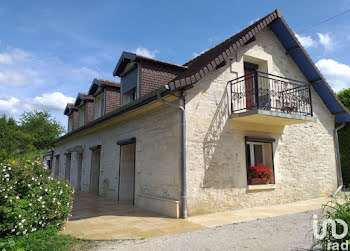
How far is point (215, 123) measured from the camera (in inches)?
292

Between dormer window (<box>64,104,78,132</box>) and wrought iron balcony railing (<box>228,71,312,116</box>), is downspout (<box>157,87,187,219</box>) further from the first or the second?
dormer window (<box>64,104,78,132</box>)

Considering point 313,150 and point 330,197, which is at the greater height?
point 313,150

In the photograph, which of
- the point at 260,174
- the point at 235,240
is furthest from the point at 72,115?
the point at 235,240

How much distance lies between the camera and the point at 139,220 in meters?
6.33

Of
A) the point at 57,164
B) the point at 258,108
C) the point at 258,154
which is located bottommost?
the point at 57,164

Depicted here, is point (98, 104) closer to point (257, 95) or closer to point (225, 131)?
point (225, 131)

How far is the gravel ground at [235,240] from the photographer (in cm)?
412

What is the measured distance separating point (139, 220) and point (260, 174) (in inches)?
160

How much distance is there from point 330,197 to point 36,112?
3987 cm

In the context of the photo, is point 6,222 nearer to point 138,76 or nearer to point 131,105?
point 131,105

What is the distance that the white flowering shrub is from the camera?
14.5ft

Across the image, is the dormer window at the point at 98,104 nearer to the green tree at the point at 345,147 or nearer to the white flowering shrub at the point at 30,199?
the white flowering shrub at the point at 30,199

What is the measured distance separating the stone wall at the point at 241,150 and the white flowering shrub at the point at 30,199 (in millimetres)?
3036

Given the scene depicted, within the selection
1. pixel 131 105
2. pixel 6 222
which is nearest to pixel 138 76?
pixel 131 105
